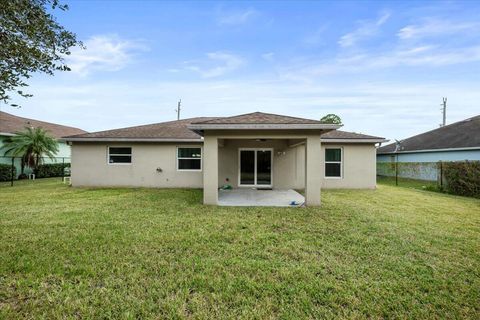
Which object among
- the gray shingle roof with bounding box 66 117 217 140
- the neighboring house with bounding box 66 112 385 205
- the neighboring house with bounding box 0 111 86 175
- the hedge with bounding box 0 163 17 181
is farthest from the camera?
the neighboring house with bounding box 0 111 86 175

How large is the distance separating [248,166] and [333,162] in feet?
16.4

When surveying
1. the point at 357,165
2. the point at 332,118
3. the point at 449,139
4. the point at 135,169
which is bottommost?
the point at 135,169

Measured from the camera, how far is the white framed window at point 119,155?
14391mm

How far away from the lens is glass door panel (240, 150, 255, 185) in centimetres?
1452

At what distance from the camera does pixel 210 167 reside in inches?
368

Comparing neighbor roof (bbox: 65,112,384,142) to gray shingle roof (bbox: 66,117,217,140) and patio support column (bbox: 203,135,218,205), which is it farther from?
patio support column (bbox: 203,135,218,205)

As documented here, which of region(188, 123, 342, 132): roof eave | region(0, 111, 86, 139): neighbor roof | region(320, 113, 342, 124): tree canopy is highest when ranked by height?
region(320, 113, 342, 124): tree canopy

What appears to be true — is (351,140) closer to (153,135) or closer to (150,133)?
(153,135)

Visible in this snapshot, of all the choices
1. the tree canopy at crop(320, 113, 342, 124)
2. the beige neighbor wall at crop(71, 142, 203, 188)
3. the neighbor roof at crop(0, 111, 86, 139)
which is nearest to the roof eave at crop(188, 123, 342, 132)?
the beige neighbor wall at crop(71, 142, 203, 188)

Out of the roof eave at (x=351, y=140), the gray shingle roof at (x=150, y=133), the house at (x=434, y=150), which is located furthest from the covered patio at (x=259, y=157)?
the house at (x=434, y=150)

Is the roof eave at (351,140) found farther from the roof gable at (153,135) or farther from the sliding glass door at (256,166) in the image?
the sliding glass door at (256,166)

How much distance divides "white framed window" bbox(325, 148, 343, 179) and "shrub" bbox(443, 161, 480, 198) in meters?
5.35

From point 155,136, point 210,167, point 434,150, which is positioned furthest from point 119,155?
Answer: point 434,150

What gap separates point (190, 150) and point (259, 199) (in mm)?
5643
